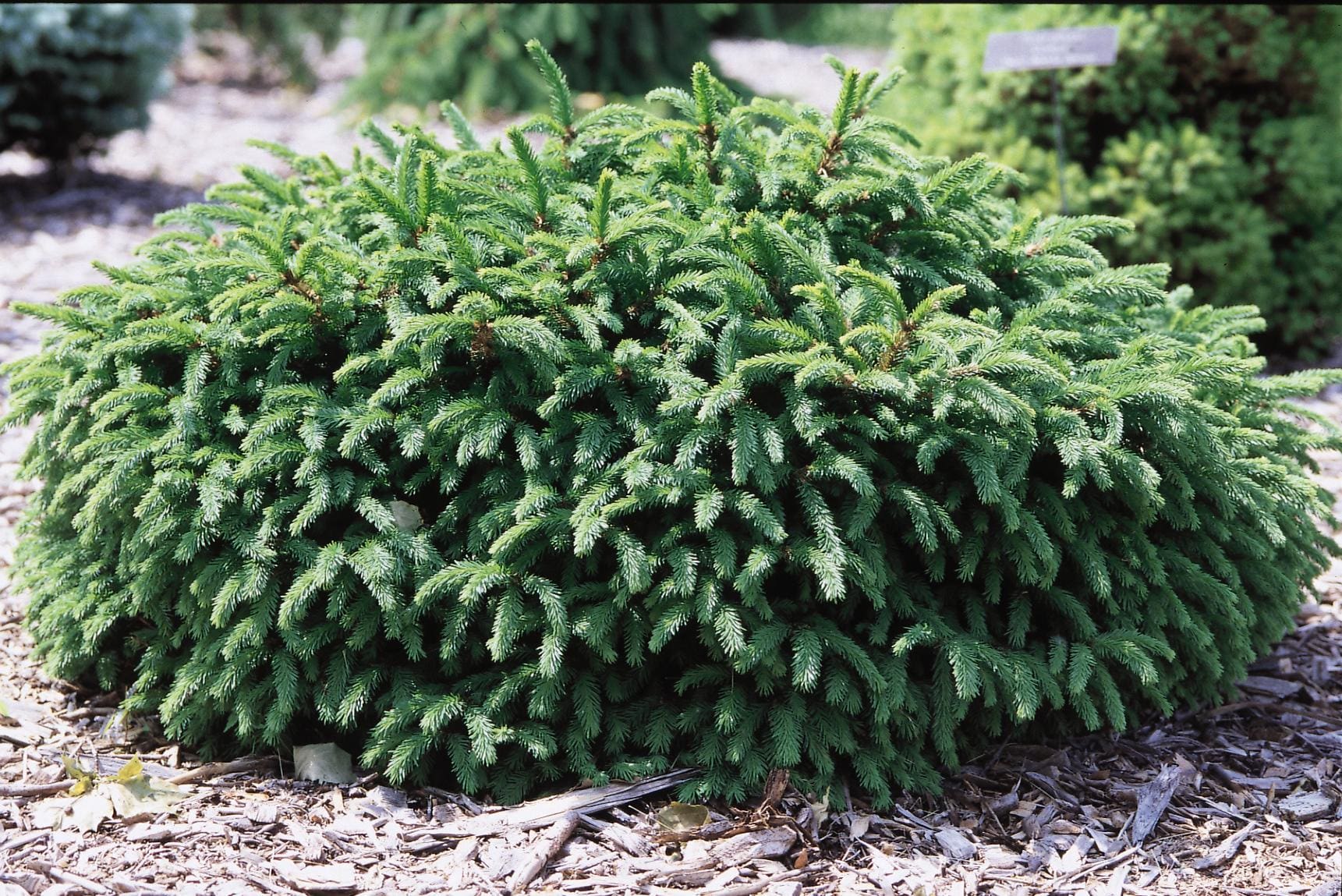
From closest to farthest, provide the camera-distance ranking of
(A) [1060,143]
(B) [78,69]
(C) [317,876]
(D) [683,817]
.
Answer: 1. (C) [317,876]
2. (D) [683,817]
3. (A) [1060,143]
4. (B) [78,69]

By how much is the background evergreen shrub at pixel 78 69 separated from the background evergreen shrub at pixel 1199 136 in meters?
4.43

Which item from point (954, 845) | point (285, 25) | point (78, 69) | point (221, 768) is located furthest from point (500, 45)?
point (954, 845)

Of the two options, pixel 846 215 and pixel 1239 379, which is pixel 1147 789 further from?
pixel 846 215

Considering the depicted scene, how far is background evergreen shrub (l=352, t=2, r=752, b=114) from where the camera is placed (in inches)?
311

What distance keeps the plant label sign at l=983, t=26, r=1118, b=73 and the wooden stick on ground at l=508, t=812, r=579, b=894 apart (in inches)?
144

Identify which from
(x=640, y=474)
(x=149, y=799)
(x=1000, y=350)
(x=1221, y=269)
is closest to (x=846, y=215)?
(x=1000, y=350)

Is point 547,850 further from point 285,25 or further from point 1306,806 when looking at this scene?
point 285,25

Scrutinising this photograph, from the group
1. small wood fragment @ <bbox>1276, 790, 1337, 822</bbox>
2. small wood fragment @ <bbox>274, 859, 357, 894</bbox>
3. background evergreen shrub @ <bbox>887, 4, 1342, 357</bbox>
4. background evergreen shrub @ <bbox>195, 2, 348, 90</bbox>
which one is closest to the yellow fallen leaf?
small wood fragment @ <bbox>274, 859, 357, 894</bbox>

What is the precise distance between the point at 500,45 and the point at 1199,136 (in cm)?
463

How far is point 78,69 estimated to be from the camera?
653 cm

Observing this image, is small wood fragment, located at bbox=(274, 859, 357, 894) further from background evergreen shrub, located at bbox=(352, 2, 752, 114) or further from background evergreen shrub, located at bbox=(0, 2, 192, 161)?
background evergreen shrub, located at bbox=(352, 2, 752, 114)

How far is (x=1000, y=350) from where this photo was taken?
2.49 meters

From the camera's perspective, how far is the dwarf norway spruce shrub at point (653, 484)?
2457mm

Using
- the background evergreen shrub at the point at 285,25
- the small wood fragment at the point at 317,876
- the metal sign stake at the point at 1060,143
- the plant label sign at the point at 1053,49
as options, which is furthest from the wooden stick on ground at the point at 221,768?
the background evergreen shrub at the point at 285,25
